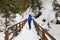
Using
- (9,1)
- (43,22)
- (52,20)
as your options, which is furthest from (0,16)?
(52,20)

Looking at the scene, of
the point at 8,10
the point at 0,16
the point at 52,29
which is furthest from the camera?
the point at 0,16

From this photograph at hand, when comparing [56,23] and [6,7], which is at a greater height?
[6,7]

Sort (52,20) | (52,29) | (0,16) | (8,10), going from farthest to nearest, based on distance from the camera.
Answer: (0,16)
(8,10)
(52,20)
(52,29)

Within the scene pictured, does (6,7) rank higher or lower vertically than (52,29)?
higher

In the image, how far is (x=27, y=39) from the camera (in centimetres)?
1357

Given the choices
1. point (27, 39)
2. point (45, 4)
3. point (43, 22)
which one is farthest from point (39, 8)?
point (27, 39)

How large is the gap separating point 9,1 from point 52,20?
8262 mm

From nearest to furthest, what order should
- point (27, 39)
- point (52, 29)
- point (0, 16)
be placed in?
point (27, 39) → point (52, 29) → point (0, 16)

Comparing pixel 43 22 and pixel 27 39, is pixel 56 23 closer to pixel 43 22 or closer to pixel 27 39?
pixel 43 22

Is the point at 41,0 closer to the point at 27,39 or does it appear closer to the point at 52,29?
the point at 52,29

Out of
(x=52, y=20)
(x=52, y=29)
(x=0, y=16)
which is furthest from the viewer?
(x=0, y=16)

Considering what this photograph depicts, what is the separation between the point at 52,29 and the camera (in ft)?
95.6

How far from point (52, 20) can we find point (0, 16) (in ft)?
38.2

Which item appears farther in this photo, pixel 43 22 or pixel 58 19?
pixel 43 22
